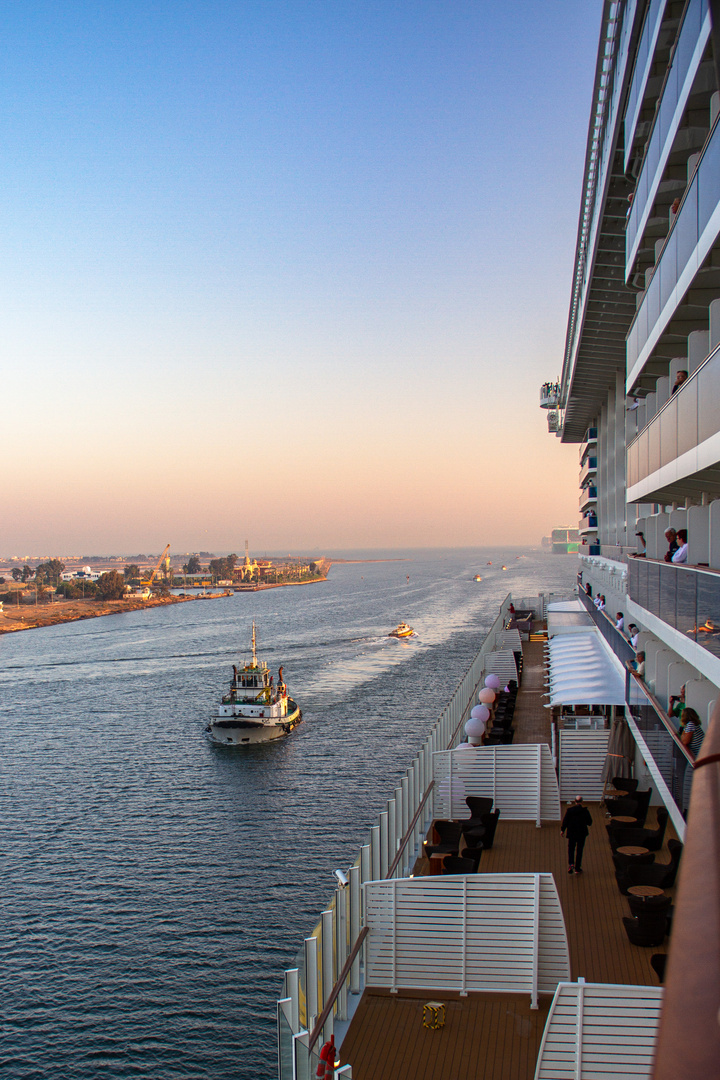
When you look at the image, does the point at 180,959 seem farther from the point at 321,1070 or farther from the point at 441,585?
the point at 441,585

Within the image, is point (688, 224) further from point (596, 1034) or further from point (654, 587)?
point (596, 1034)

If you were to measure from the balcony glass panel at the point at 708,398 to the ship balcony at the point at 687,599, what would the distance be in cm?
158

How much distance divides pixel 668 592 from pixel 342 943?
6.76 meters

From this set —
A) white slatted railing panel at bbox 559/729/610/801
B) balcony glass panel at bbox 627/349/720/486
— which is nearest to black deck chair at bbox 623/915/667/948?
→ balcony glass panel at bbox 627/349/720/486

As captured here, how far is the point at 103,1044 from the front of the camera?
16328 mm

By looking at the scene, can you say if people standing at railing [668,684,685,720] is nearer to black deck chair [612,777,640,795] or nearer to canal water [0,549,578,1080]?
black deck chair [612,777,640,795]

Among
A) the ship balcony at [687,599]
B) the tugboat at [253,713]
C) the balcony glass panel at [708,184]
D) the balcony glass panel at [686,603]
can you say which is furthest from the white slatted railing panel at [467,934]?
the tugboat at [253,713]

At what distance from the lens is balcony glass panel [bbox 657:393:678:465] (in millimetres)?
11623

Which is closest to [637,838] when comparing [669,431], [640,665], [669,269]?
[640,665]

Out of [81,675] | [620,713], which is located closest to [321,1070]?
[620,713]

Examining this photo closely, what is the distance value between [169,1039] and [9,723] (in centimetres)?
3525

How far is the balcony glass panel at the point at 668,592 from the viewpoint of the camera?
38.0 feet

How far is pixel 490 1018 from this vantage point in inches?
364

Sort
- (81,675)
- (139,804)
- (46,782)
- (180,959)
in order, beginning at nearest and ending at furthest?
1. (180,959)
2. (139,804)
3. (46,782)
4. (81,675)
